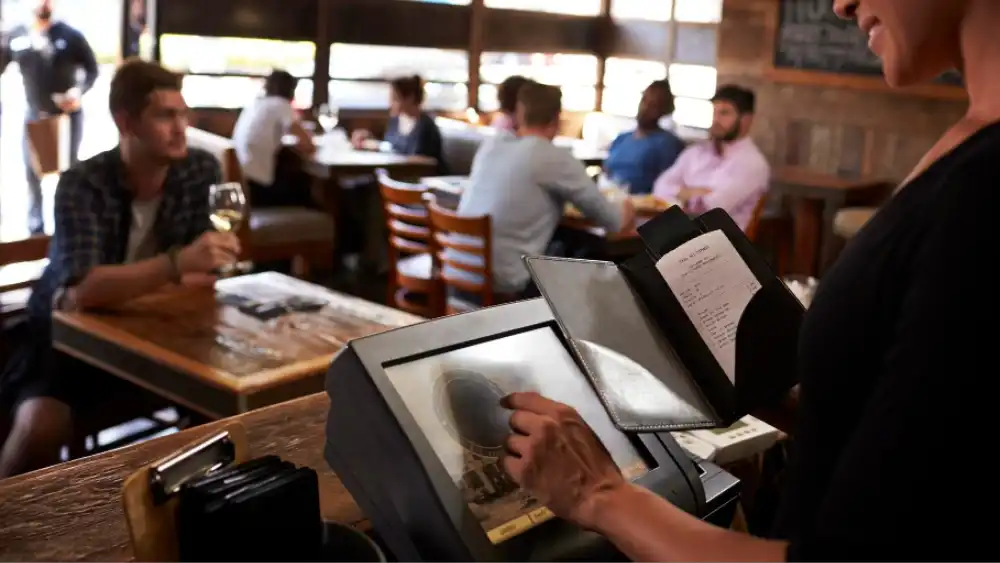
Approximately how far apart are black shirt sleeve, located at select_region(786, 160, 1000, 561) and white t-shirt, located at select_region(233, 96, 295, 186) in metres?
5.44

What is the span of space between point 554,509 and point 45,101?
6.98 metres

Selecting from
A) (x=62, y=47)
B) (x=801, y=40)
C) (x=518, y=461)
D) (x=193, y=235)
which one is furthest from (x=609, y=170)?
(x=518, y=461)

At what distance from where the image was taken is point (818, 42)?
21.1ft

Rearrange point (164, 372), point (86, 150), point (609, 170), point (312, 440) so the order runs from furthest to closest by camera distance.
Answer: point (86, 150), point (609, 170), point (164, 372), point (312, 440)

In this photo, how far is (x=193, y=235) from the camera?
2645mm

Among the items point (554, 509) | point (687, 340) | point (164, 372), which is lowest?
point (164, 372)

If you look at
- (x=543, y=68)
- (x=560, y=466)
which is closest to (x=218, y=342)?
(x=560, y=466)

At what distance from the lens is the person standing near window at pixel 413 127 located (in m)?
6.63

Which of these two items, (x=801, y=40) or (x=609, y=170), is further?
(x=801, y=40)

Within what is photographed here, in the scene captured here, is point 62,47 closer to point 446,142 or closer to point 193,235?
point 446,142

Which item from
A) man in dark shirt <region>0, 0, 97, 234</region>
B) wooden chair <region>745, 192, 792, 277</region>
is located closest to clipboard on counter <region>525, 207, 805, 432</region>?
wooden chair <region>745, 192, 792, 277</region>

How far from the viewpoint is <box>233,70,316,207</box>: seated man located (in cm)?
590

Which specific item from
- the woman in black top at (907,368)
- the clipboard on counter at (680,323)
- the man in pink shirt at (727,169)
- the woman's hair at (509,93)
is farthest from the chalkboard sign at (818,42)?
the woman in black top at (907,368)

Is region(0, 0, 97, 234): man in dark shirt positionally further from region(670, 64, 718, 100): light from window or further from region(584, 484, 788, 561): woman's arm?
region(584, 484, 788, 561): woman's arm
